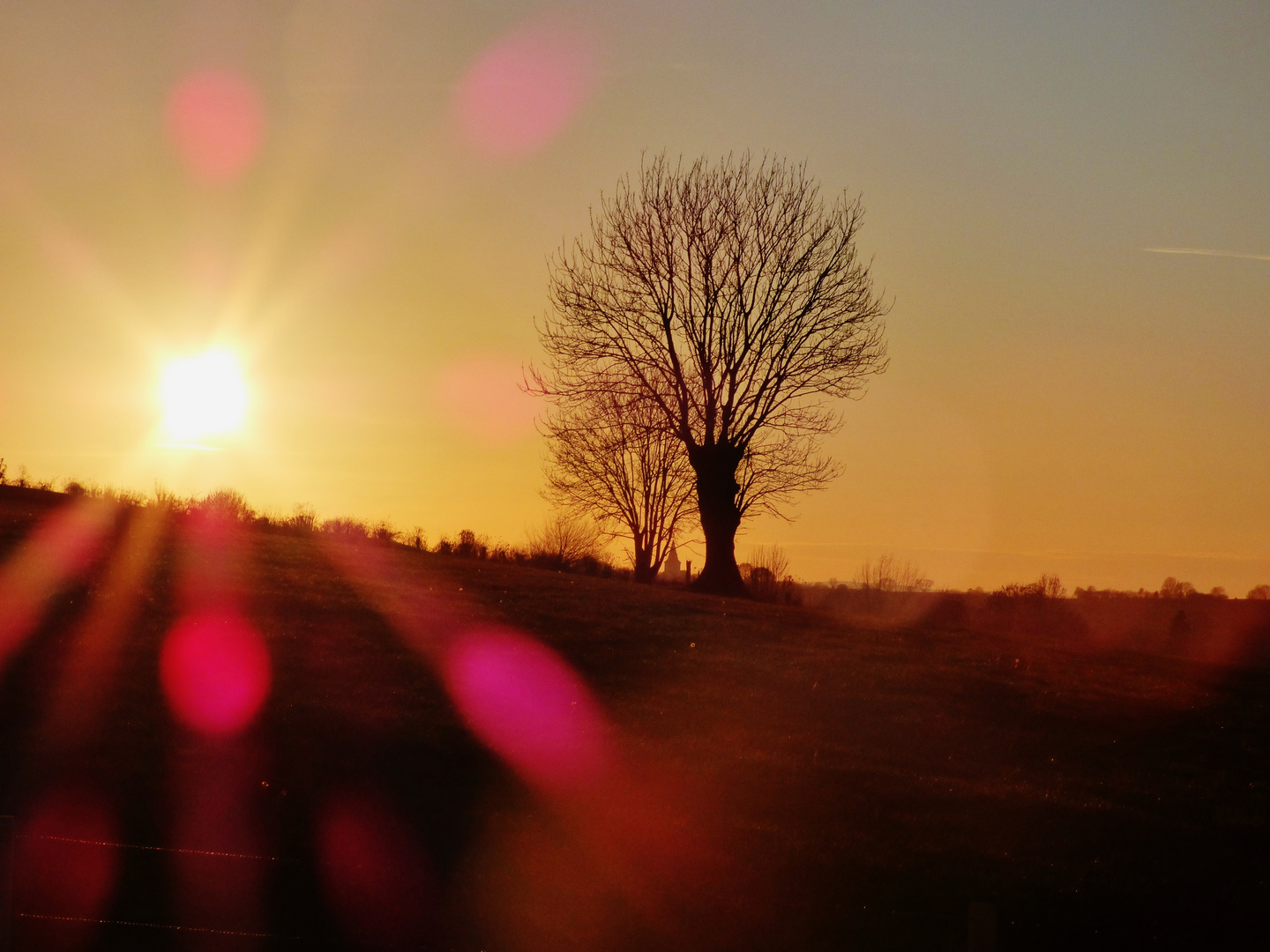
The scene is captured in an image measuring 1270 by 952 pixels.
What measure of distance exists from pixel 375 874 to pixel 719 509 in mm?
26010

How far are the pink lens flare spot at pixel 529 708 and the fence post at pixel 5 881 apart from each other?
20.3 feet

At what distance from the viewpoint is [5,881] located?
25.7ft

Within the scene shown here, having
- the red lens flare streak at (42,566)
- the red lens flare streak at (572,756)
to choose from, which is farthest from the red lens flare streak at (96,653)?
the red lens flare streak at (572,756)

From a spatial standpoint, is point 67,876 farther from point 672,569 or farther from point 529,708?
point 672,569

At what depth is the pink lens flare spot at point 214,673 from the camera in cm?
1534

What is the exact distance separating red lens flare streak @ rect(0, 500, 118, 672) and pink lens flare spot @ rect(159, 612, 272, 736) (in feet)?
6.84

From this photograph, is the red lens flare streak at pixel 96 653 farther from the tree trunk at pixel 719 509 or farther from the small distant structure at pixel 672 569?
the small distant structure at pixel 672 569

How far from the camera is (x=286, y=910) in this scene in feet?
32.6

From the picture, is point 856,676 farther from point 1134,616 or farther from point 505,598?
point 1134,616

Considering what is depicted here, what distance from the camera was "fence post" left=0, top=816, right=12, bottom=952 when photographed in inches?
305

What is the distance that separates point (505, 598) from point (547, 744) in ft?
36.6

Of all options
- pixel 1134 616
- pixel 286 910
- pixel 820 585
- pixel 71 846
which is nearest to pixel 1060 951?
pixel 286 910

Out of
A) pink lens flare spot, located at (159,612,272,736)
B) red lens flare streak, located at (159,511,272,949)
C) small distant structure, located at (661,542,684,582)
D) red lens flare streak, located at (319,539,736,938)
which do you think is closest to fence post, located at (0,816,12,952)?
red lens flare streak, located at (159,511,272,949)

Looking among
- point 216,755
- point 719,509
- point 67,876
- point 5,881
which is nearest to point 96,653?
point 216,755
